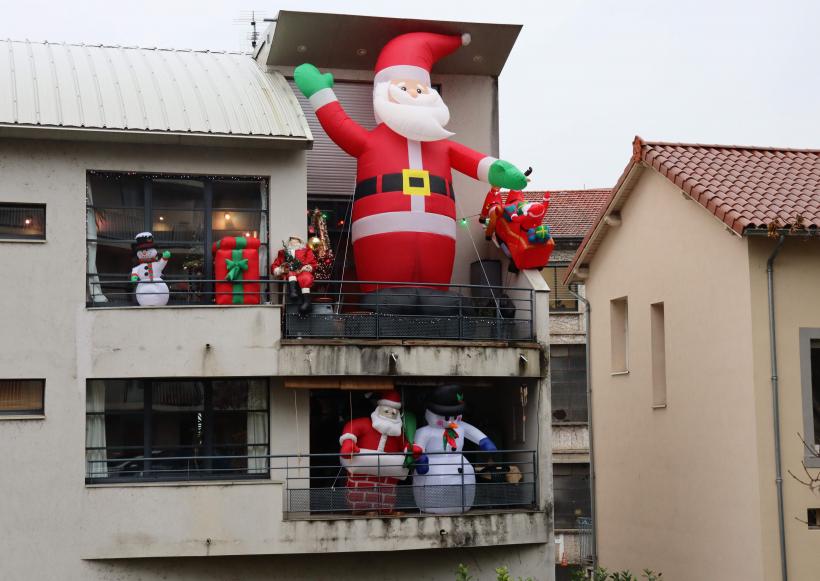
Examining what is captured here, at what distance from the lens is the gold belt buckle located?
2262 cm

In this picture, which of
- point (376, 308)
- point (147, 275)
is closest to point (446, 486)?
point (376, 308)

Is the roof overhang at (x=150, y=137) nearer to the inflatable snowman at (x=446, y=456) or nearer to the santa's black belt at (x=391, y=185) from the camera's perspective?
the santa's black belt at (x=391, y=185)

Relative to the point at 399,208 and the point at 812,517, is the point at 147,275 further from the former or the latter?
the point at 812,517

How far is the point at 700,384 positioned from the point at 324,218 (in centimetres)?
705

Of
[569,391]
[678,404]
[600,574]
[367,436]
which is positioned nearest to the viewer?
[367,436]

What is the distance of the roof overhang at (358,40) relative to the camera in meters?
23.5

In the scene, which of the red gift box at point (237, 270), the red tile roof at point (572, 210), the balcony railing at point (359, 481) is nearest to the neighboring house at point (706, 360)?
the balcony railing at point (359, 481)

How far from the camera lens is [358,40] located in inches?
950

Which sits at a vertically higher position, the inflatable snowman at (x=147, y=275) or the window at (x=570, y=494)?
the inflatable snowman at (x=147, y=275)

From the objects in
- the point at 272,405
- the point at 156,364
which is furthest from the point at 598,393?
the point at 156,364

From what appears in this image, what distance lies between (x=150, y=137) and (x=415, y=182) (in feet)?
14.6

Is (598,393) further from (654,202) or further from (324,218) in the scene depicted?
(324,218)

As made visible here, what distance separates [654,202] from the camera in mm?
25594

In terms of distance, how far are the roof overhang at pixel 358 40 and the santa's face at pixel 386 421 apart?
22.2 feet
